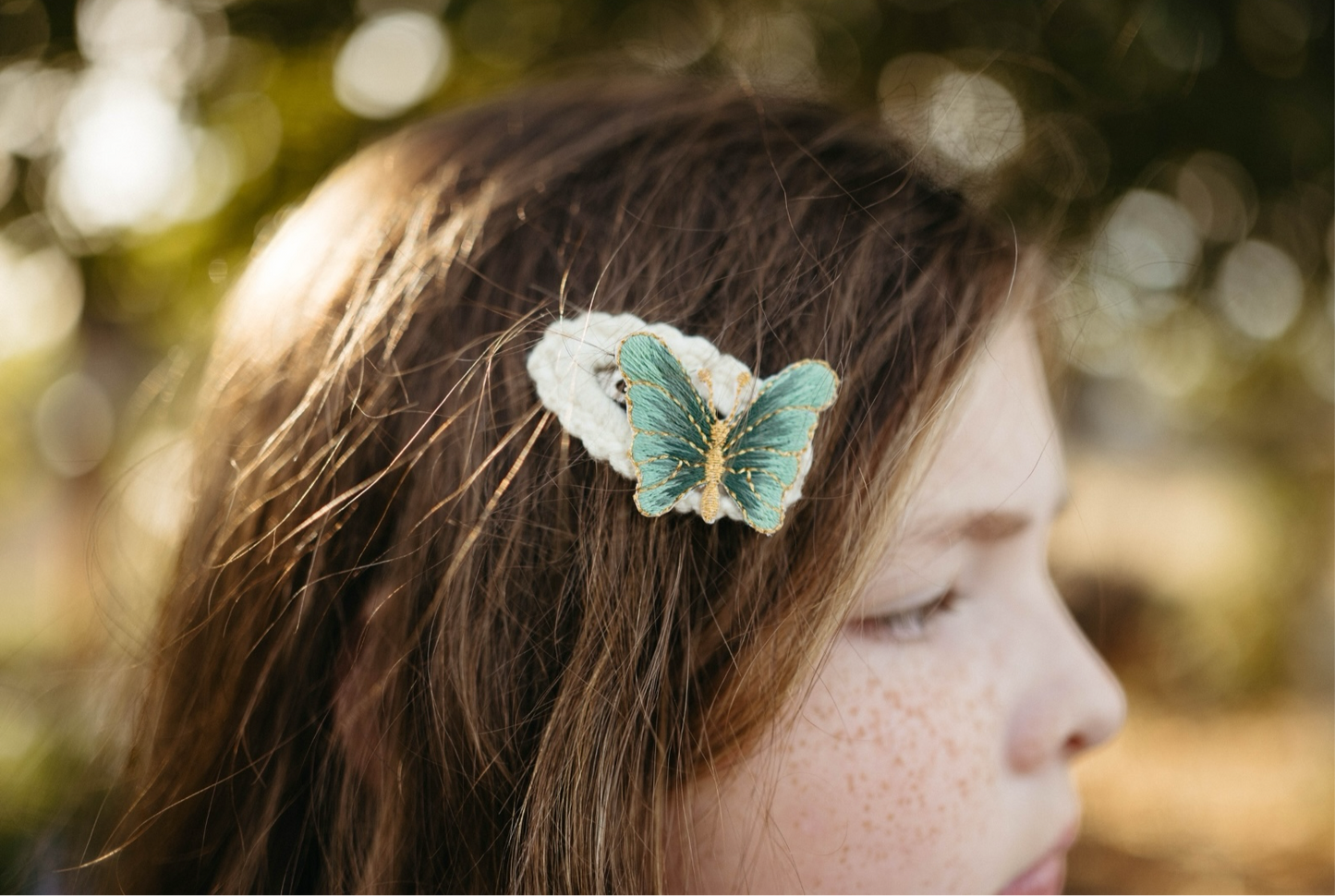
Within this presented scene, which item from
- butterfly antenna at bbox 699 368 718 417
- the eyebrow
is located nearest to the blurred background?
the eyebrow

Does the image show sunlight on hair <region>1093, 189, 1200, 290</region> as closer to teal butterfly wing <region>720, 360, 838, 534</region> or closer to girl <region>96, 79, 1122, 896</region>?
girl <region>96, 79, 1122, 896</region>

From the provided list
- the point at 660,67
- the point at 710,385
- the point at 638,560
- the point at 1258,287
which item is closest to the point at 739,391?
the point at 710,385

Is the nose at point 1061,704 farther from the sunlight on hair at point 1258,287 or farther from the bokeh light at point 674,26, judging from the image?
the sunlight on hair at point 1258,287

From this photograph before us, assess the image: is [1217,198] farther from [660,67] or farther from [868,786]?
[868,786]

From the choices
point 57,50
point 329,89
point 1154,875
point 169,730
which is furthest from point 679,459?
point 1154,875

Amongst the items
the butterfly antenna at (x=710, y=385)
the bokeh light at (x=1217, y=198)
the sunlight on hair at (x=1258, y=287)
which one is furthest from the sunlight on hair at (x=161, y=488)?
the sunlight on hair at (x=1258, y=287)

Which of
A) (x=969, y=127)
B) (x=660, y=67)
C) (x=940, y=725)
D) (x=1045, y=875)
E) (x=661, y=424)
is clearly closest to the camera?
(x=661, y=424)
